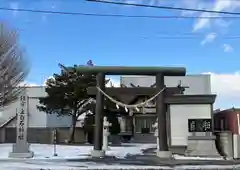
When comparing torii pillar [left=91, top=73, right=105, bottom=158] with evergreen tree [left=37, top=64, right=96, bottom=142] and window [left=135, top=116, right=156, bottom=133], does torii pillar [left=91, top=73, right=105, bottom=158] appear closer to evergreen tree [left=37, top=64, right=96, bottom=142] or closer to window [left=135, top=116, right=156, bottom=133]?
evergreen tree [left=37, top=64, right=96, bottom=142]

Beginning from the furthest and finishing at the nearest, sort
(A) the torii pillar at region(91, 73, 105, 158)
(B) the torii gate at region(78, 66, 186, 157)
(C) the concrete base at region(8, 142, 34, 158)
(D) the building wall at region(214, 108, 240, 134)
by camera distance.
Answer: (D) the building wall at region(214, 108, 240, 134)
(A) the torii pillar at region(91, 73, 105, 158)
(B) the torii gate at region(78, 66, 186, 157)
(C) the concrete base at region(8, 142, 34, 158)

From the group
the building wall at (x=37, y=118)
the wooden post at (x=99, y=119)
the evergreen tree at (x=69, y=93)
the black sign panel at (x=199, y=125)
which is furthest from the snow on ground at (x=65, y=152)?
the building wall at (x=37, y=118)

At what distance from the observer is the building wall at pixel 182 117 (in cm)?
2766

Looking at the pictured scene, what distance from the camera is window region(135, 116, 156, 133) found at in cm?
5572

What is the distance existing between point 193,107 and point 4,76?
51.5 ft

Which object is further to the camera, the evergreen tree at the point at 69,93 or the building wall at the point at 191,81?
the building wall at the point at 191,81

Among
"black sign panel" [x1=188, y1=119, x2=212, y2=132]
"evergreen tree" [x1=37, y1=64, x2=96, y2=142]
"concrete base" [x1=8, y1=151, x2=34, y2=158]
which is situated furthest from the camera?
"evergreen tree" [x1=37, y1=64, x2=96, y2=142]

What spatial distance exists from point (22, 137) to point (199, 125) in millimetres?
11246

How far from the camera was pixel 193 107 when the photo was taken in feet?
92.0

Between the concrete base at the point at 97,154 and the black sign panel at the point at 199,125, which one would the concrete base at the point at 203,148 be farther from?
the concrete base at the point at 97,154

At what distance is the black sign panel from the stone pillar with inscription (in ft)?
34.2

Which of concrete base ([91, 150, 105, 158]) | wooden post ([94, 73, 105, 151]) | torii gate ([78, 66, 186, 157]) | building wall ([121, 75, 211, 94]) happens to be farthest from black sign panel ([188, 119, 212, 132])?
building wall ([121, 75, 211, 94])

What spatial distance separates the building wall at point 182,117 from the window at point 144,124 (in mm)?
27255

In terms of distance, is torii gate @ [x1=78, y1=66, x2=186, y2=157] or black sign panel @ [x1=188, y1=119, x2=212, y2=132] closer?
torii gate @ [x1=78, y1=66, x2=186, y2=157]
